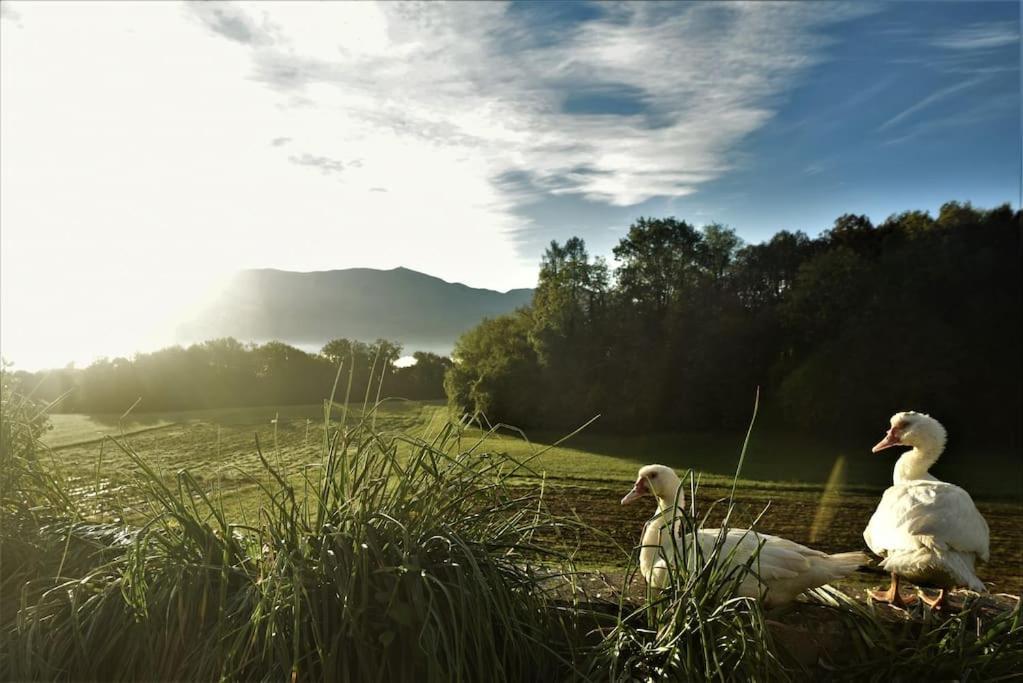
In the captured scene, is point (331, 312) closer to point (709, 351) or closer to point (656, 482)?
point (709, 351)

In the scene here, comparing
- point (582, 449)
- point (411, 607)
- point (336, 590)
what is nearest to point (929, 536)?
point (411, 607)

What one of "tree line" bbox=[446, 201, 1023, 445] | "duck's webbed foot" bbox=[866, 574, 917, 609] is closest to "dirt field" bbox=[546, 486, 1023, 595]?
"tree line" bbox=[446, 201, 1023, 445]

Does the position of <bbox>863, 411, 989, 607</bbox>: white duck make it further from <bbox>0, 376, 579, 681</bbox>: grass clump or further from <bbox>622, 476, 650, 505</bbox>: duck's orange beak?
<bbox>0, 376, 579, 681</bbox>: grass clump

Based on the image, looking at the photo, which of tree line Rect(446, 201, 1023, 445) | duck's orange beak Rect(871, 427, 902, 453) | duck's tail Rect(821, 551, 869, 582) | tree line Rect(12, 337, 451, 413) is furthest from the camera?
tree line Rect(446, 201, 1023, 445)

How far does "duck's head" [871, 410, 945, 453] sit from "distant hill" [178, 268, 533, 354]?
9.07ft

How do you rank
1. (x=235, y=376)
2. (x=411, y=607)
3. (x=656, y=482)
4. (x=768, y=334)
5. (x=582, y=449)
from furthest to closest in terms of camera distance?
(x=768, y=334)
(x=582, y=449)
(x=235, y=376)
(x=656, y=482)
(x=411, y=607)

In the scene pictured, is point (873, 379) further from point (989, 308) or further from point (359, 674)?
point (359, 674)

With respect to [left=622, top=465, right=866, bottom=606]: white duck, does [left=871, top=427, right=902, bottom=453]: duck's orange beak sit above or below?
above

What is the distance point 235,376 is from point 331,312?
1847mm

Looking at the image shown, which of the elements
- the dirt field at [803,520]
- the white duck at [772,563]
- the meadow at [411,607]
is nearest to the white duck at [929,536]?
the meadow at [411,607]

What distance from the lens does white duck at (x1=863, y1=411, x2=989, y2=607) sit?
6.02ft

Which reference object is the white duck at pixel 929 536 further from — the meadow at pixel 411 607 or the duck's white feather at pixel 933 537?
the meadow at pixel 411 607

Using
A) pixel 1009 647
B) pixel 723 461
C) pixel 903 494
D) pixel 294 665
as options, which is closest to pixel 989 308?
pixel 723 461

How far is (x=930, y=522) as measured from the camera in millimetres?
1871
